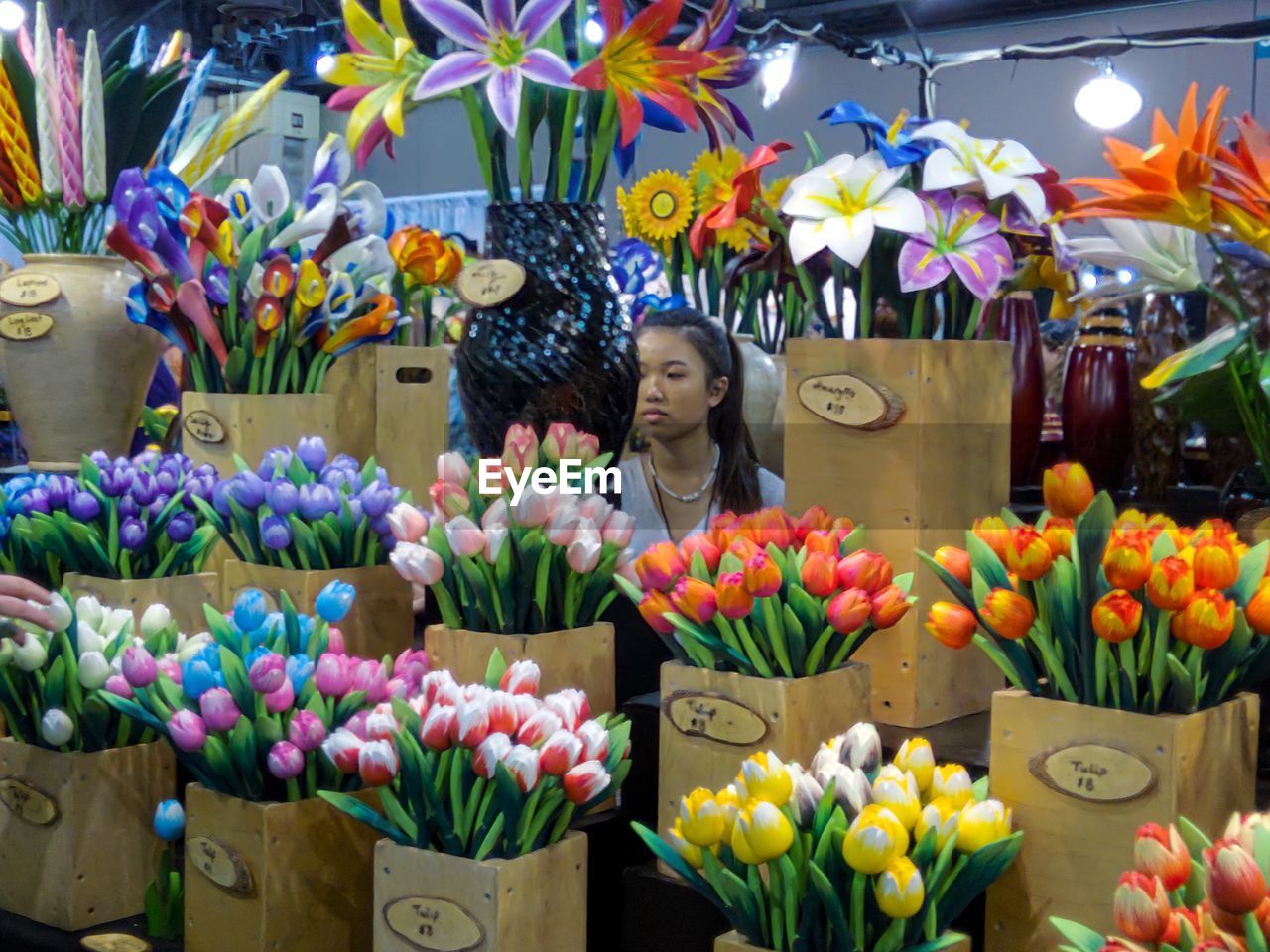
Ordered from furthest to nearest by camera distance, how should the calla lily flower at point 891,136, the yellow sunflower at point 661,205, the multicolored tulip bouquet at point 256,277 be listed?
the yellow sunflower at point 661,205, the multicolored tulip bouquet at point 256,277, the calla lily flower at point 891,136

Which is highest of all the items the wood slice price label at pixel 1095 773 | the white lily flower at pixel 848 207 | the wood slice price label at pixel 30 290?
the white lily flower at pixel 848 207

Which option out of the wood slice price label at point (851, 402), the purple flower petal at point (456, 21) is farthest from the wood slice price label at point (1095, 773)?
the purple flower petal at point (456, 21)

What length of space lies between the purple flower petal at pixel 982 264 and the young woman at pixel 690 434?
74cm

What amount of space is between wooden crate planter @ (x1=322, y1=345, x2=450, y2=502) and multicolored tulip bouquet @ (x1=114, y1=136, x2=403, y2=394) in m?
0.06

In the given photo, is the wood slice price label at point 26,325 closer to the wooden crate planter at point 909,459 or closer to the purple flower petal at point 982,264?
the wooden crate planter at point 909,459

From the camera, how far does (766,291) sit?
2.22 meters

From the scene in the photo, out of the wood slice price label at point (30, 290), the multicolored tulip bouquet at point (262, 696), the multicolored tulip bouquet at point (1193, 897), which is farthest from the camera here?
the wood slice price label at point (30, 290)

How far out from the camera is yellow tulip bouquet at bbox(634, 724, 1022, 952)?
907 millimetres

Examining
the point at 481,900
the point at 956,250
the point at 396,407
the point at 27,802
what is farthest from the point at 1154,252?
the point at 27,802

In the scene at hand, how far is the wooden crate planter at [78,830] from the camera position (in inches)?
51.1

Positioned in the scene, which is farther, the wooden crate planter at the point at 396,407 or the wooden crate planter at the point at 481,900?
the wooden crate planter at the point at 396,407

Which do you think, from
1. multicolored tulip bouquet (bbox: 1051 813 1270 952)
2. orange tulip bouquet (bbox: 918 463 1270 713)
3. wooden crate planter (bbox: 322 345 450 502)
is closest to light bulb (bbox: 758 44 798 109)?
wooden crate planter (bbox: 322 345 450 502)

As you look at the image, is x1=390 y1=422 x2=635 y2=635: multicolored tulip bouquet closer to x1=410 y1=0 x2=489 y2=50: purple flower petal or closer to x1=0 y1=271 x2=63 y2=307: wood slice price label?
x1=410 y1=0 x2=489 y2=50: purple flower petal

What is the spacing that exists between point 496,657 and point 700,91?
0.69 meters
